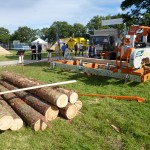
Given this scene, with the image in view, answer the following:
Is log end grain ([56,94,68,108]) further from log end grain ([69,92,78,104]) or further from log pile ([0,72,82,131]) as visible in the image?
log end grain ([69,92,78,104])

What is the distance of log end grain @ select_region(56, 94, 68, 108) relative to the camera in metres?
6.24

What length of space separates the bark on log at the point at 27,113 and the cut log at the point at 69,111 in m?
0.72

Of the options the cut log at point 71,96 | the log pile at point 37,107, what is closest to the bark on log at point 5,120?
the log pile at point 37,107

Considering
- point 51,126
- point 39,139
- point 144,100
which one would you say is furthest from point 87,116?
point 144,100

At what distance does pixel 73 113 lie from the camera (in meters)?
6.62

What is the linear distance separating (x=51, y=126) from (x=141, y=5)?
57.7 ft

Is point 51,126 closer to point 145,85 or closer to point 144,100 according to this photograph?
point 144,100

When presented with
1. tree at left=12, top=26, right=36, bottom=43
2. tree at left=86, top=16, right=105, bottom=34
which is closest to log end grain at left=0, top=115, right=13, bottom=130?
tree at left=86, top=16, right=105, bottom=34

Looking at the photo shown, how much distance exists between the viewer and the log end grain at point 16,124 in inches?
233

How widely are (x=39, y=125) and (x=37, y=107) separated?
620 mm

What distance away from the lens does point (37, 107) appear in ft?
21.2

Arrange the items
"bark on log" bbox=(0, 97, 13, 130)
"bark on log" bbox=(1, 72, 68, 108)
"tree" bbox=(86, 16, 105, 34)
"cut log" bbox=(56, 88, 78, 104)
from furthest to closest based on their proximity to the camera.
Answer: "tree" bbox=(86, 16, 105, 34), "cut log" bbox=(56, 88, 78, 104), "bark on log" bbox=(1, 72, 68, 108), "bark on log" bbox=(0, 97, 13, 130)

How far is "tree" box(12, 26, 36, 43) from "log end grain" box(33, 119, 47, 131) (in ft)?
338

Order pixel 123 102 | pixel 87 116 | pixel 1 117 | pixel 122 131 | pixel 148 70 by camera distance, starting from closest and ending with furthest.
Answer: pixel 1 117 < pixel 122 131 < pixel 87 116 < pixel 123 102 < pixel 148 70
